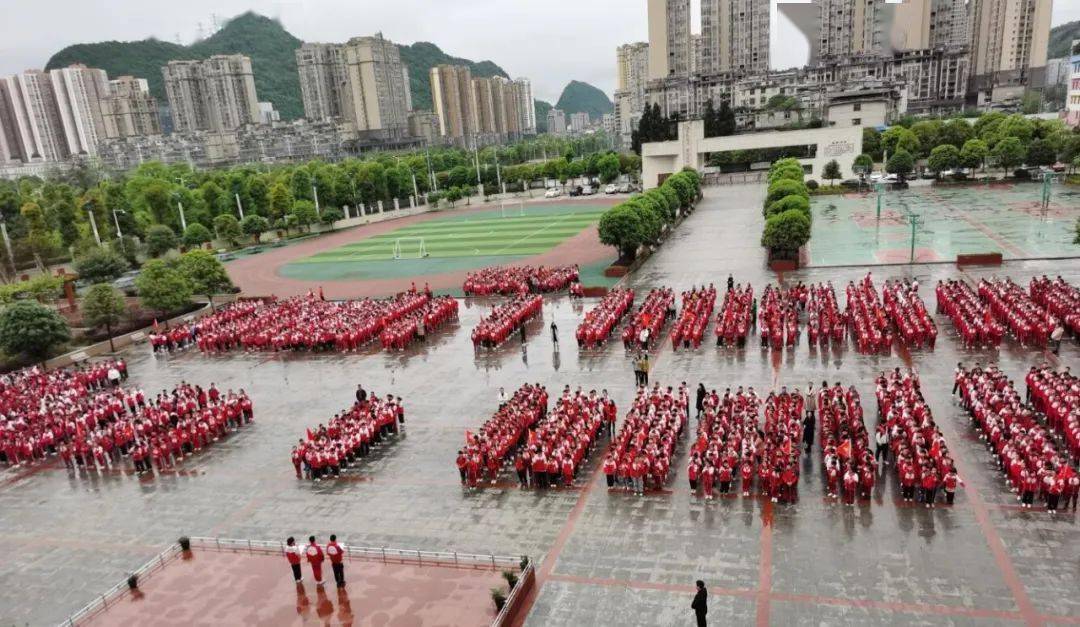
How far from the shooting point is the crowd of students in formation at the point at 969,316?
19.1 m

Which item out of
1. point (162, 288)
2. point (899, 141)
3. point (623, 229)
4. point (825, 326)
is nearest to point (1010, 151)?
point (899, 141)

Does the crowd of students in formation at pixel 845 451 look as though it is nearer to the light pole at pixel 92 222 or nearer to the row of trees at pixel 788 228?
the row of trees at pixel 788 228

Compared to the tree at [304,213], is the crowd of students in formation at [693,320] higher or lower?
lower

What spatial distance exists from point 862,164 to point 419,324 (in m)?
46.8

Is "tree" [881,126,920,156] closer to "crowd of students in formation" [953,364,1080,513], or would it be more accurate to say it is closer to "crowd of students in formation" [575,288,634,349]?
"crowd of students in formation" [575,288,634,349]

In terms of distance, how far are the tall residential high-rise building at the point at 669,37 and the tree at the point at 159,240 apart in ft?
289

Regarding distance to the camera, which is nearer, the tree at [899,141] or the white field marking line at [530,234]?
the white field marking line at [530,234]

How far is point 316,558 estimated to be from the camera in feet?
35.2

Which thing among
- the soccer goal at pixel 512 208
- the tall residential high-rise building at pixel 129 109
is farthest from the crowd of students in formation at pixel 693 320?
the tall residential high-rise building at pixel 129 109

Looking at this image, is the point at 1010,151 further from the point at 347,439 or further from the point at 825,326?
the point at 347,439

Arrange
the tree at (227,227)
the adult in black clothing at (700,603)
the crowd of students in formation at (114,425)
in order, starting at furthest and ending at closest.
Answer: the tree at (227,227), the crowd of students in formation at (114,425), the adult in black clothing at (700,603)

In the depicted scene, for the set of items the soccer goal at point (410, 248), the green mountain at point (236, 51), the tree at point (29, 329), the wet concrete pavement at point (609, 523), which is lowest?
the wet concrete pavement at point (609, 523)

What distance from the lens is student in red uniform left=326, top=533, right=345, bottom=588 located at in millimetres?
10633

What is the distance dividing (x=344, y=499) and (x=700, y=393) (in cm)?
815
